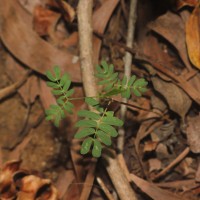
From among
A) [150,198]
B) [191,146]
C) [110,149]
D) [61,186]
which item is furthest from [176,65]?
[61,186]

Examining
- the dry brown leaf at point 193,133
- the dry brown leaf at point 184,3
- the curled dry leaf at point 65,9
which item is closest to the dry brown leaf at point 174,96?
the dry brown leaf at point 193,133

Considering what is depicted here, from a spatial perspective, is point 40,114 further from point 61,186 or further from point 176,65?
point 176,65

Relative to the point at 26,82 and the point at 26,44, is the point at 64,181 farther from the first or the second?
the point at 26,44

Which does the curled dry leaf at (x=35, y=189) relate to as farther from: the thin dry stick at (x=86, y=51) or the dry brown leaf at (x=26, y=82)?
the dry brown leaf at (x=26, y=82)

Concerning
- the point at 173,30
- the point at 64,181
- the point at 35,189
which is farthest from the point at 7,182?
the point at 173,30

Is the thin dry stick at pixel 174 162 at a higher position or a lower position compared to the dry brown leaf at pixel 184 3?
lower

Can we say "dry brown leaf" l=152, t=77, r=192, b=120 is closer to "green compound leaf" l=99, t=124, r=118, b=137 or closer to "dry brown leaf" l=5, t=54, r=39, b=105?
"green compound leaf" l=99, t=124, r=118, b=137

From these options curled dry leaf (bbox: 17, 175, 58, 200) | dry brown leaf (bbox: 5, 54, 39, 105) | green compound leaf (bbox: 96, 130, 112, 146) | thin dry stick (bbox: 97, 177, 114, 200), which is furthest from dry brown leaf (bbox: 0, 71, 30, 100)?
green compound leaf (bbox: 96, 130, 112, 146)
